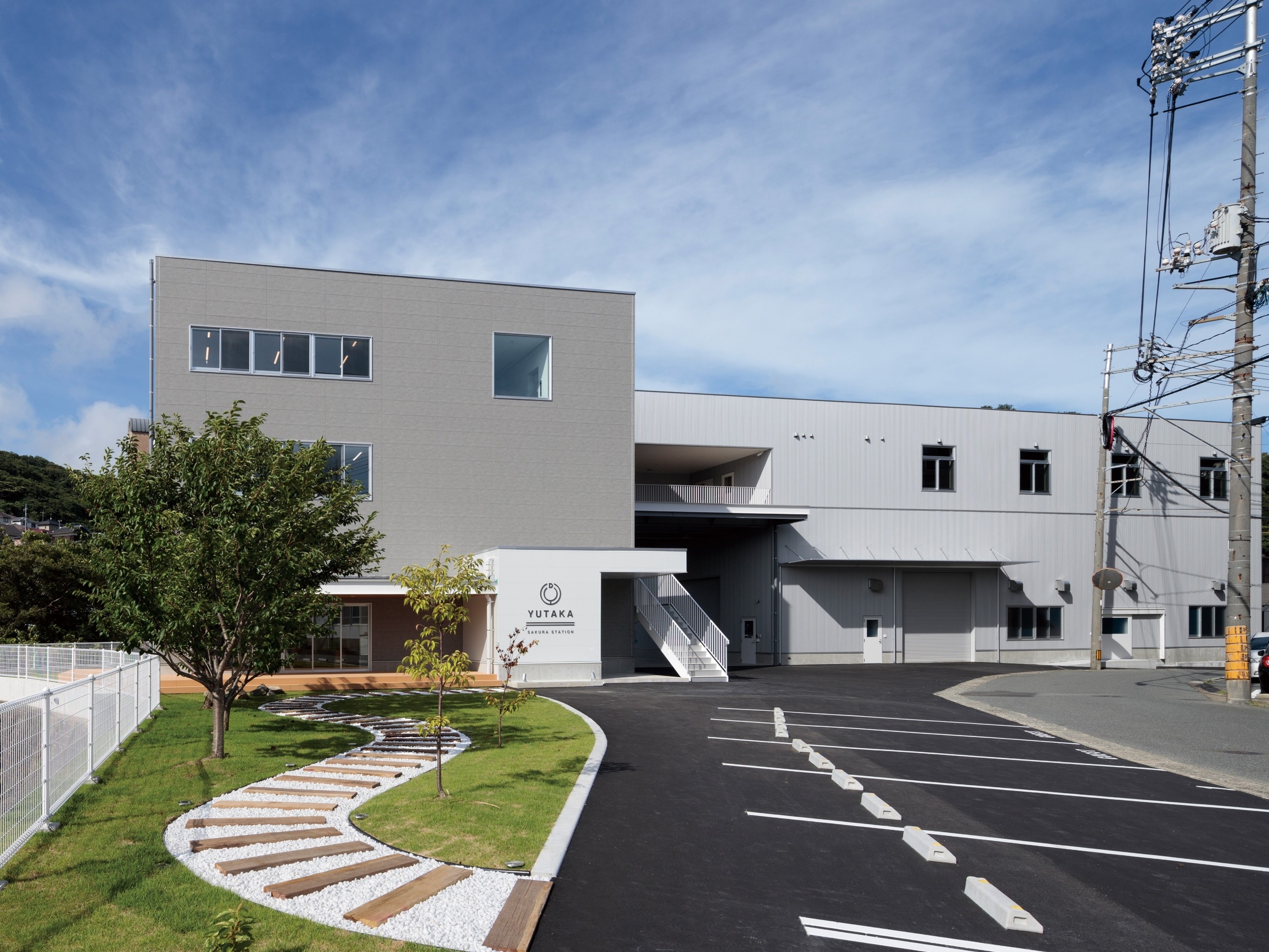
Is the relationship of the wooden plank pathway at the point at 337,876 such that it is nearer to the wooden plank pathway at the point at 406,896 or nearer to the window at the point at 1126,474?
the wooden plank pathway at the point at 406,896

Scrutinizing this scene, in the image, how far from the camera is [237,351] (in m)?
25.2

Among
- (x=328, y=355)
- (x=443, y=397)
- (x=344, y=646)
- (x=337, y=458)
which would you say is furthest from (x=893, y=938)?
(x=328, y=355)

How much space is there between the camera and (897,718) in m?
17.6

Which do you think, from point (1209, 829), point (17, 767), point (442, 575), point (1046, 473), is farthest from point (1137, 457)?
point (17, 767)

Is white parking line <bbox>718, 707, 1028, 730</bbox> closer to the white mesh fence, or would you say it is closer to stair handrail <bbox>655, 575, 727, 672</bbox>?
stair handrail <bbox>655, 575, 727, 672</bbox>

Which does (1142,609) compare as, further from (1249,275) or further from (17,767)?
(17,767)

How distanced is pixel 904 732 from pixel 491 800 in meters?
8.76

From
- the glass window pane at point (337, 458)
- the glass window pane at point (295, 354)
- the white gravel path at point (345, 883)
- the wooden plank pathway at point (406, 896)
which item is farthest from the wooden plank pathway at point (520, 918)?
the glass window pane at point (295, 354)

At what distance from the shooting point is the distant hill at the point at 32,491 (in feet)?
270

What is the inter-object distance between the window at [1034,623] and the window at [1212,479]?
30.7 ft

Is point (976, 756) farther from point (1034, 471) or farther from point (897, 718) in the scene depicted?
point (1034, 471)

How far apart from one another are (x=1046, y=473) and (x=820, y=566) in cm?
1071

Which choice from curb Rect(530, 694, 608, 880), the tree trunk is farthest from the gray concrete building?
curb Rect(530, 694, 608, 880)

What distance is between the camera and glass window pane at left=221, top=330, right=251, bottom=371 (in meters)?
25.2
